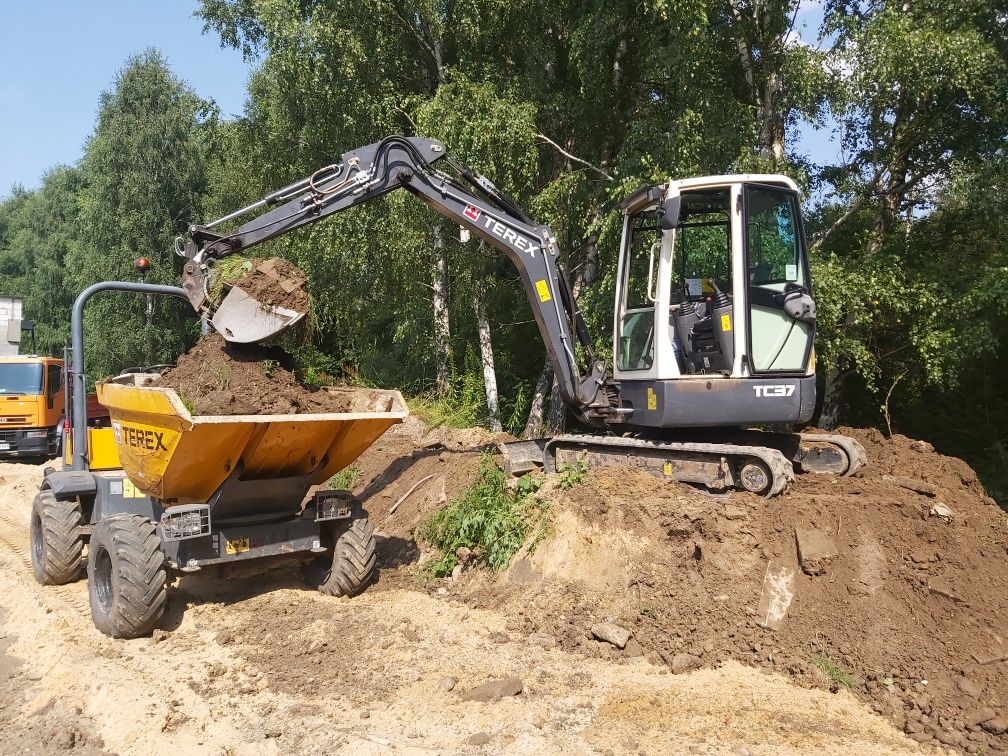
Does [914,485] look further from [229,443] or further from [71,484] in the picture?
[71,484]

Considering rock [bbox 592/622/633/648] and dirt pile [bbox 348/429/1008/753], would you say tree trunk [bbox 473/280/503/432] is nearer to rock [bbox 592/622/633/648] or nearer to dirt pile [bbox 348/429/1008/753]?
dirt pile [bbox 348/429/1008/753]

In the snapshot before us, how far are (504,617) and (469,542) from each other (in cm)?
115

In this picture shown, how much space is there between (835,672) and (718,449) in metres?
2.12

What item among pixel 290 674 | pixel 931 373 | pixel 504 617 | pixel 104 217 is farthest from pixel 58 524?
pixel 104 217

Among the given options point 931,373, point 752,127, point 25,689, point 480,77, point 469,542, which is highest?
point 480,77

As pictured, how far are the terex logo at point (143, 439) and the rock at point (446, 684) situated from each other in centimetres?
267

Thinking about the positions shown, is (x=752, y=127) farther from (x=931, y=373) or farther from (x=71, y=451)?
(x=71, y=451)

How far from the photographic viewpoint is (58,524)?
297 inches

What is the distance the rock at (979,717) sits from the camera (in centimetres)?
466

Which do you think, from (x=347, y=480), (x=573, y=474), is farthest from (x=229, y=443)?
(x=347, y=480)

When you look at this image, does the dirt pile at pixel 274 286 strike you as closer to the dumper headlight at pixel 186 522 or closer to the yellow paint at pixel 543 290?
the dumper headlight at pixel 186 522

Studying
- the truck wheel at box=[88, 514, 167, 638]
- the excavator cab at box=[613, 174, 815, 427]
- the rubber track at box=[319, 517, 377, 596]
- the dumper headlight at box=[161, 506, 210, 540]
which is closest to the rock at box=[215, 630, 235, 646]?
the truck wheel at box=[88, 514, 167, 638]

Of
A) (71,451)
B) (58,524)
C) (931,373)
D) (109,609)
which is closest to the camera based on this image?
(109,609)

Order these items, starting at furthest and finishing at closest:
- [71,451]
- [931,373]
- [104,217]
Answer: [104,217]
[931,373]
[71,451]
